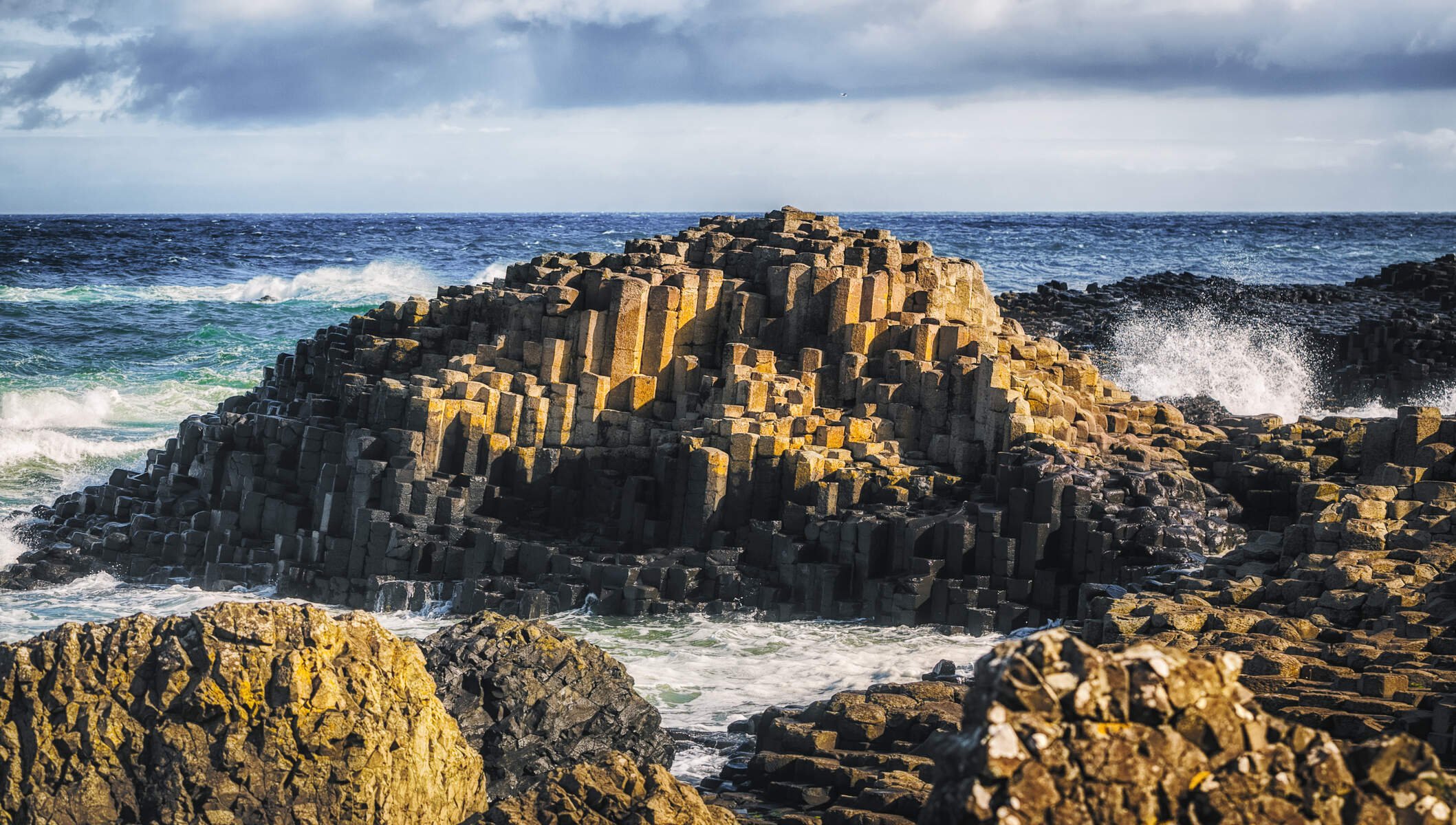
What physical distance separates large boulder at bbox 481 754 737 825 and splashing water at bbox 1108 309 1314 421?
71.8 feet

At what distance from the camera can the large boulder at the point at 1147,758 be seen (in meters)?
4.66

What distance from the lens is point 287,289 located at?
53.8 meters

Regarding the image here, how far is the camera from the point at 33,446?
25.8m

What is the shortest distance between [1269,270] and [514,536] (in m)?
56.8

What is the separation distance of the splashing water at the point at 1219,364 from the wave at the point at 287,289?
22382 millimetres

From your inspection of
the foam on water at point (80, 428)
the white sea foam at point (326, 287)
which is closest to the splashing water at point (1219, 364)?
the foam on water at point (80, 428)

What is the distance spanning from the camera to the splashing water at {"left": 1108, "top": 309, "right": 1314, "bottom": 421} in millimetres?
29672

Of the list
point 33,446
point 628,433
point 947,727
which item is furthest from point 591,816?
point 33,446

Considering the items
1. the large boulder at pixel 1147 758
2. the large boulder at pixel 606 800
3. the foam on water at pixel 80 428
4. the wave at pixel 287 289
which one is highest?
the large boulder at pixel 1147 758

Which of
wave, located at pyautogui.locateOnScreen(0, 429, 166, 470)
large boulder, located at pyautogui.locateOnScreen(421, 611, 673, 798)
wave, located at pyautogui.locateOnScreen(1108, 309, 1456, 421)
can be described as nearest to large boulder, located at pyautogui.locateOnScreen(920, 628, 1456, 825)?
large boulder, located at pyautogui.locateOnScreen(421, 611, 673, 798)

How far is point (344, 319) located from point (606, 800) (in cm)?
4130

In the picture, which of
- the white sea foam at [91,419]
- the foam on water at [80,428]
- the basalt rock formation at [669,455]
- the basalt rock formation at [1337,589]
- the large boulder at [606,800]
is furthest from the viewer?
the white sea foam at [91,419]

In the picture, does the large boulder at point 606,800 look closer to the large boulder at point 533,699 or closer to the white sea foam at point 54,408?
the large boulder at point 533,699

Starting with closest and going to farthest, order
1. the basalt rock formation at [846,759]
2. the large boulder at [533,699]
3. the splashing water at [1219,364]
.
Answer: the basalt rock formation at [846,759] < the large boulder at [533,699] < the splashing water at [1219,364]
